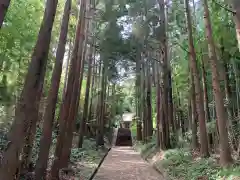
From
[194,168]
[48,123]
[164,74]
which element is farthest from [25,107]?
[164,74]

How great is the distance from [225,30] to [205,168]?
6642 millimetres

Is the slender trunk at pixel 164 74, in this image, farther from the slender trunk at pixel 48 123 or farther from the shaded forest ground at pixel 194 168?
the slender trunk at pixel 48 123

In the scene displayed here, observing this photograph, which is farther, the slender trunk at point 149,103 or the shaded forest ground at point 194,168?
the slender trunk at point 149,103

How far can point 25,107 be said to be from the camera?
17.3 feet

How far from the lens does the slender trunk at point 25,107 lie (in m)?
4.95

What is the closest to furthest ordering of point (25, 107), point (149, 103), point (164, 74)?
point (25, 107) → point (164, 74) → point (149, 103)

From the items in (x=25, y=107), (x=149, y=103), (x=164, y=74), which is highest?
(x=164, y=74)

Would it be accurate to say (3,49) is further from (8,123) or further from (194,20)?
(194,20)

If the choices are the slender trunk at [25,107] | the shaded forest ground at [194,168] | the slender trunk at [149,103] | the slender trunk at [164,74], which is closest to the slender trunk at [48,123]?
the slender trunk at [25,107]

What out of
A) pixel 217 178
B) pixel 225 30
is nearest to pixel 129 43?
pixel 225 30

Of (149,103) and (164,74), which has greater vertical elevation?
(164,74)

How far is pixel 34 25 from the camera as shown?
15.4 m

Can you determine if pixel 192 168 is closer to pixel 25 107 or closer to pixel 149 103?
pixel 25 107

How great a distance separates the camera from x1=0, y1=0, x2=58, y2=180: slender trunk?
4945 mm
